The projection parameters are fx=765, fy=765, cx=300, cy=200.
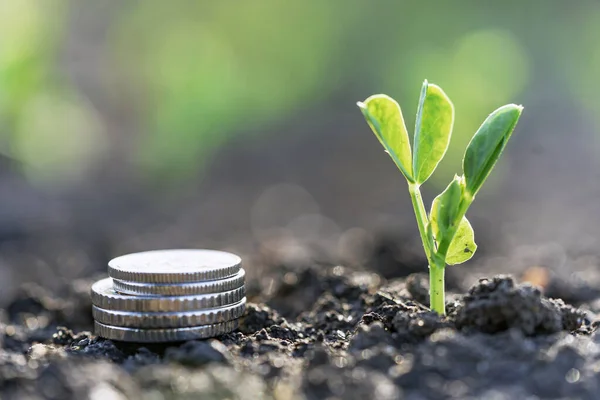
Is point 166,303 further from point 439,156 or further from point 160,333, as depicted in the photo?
point 439,156

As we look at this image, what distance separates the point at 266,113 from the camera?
A: 33.1ft

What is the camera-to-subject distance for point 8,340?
270 centimetres

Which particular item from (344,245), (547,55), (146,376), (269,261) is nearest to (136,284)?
(146,376)

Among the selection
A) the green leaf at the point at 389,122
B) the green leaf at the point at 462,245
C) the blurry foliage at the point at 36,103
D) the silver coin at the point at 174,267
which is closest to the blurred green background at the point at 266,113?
the blurry foliage at the point at 36,103

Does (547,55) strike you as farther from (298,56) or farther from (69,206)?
(69,206)

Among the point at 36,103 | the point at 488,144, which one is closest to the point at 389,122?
the point at 488,144

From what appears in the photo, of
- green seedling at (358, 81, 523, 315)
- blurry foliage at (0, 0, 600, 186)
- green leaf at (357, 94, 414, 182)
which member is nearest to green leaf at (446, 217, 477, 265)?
green seedling at (358, 81, 523, 315)

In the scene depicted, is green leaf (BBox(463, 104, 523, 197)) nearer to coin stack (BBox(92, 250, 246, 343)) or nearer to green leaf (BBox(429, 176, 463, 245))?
green leaf (BBox(429, 176, 463, 245))

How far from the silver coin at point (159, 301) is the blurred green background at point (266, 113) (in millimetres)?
3135

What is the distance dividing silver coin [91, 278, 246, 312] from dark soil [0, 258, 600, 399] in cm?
11

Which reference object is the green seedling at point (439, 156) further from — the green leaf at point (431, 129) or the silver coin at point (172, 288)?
the silver coin at point (172, 288)

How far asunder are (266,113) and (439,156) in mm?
8054

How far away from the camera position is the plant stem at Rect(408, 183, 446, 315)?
6.97 ft

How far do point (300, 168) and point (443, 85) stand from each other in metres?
3.08
